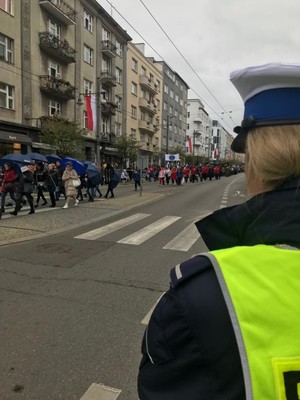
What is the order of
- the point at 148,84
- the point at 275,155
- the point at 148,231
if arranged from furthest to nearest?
the point at 148,84, the point at 148,231, the point at 275,155

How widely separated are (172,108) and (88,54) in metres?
39.4

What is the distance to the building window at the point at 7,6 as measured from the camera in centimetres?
2461

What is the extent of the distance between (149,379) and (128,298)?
3996mm

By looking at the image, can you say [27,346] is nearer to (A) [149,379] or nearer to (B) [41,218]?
(A) [149,379]

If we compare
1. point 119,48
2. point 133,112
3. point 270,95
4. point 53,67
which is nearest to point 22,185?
point 270,95

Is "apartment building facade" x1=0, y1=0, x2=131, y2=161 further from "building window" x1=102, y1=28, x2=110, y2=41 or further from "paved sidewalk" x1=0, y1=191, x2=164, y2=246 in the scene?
"paved sidewalk" x1=0, y1=191, x2=164, y2=246

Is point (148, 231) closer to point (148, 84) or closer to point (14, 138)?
point (14, 138)

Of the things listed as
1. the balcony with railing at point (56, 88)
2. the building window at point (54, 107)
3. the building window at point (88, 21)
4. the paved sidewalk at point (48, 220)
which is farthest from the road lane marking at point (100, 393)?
the building window at point (88, 21)

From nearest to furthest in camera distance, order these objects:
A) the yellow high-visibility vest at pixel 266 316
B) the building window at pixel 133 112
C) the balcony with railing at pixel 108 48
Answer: the yellow high-visibility vest at pixel 266 316 < the balcony with railing at pixel 108 48 < the building window at pixel 133 112

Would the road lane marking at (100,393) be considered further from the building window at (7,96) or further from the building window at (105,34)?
the building window at (105,34)

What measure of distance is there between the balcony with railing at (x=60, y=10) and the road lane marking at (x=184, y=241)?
25433 millimetres

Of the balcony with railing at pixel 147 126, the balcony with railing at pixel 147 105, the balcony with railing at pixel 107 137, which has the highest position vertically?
the balcony with railing at pixel 147 105

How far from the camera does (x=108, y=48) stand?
132ft

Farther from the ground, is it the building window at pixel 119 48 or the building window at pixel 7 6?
the building window at pixel 119 48
